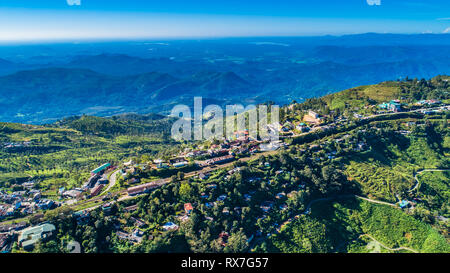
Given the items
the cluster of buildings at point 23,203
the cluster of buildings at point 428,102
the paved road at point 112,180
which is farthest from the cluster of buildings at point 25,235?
the cluster of buildings at point 428,102

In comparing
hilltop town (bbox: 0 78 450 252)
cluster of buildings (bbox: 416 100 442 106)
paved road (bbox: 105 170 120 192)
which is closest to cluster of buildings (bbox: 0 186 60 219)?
hilltop town (bbox: 0 78 450 252)

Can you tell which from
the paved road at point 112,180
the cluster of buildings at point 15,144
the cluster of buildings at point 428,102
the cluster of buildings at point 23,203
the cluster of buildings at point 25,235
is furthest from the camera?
the cluster of buildings at point 15,144

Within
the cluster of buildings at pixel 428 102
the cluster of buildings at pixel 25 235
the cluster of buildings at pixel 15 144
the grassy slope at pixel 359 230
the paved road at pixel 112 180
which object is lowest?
the grassy slope at pixel 359 230

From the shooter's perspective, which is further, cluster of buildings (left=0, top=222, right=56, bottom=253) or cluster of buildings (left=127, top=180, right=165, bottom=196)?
cluster of buildings (left=127, top=180, right=165, bottom=196)

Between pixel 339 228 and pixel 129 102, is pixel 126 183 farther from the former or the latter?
pixel 129 102

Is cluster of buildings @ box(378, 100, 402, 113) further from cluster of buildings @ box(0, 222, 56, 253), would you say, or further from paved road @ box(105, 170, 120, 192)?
cluster of buildings @ box(0, 222, 56, 253)

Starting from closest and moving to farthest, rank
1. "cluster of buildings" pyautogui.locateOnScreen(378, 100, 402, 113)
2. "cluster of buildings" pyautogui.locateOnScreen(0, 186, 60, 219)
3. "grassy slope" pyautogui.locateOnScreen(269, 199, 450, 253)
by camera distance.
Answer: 1. "grassy slope" pyautogui.locateOnScreen(269, 199, 450, 253)
2. "cluster of buildings" pyautogui.locateOnScreen(0, 186, 60, 219)
3. "cluster of buildings" pyautogui.locateOnScreen(378, 100, 402, 113)

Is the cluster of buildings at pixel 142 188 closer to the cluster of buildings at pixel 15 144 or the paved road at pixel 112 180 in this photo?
the paved road at pixel 112 180

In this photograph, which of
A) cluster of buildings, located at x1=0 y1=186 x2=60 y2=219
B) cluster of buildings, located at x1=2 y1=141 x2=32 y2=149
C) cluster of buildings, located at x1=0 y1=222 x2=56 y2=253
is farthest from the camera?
cluster of buildings, located at x1=2 y1=141 x2=32 y2=149

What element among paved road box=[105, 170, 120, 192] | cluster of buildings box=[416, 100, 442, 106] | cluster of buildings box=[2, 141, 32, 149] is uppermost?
cluster of buildings box=[416, 100, 442, 106]

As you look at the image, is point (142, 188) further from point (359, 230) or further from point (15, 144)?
point (15, 144)

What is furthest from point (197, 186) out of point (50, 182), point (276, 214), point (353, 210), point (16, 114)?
point (16, 114)
